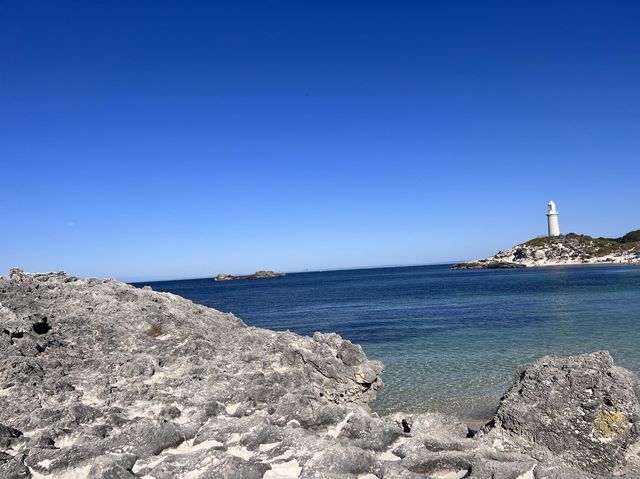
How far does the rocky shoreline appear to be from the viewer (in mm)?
7059

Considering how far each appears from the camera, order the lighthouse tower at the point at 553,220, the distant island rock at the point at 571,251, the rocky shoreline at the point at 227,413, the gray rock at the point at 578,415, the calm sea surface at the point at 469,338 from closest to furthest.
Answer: the rocky shoreline at the point at 227,413 < the gray rock at the point at 578,415 < the calm sea surface at the point at 469,338 < the distant island rock at the point at 571,251 < the lighthouse tower at the point at 553,220

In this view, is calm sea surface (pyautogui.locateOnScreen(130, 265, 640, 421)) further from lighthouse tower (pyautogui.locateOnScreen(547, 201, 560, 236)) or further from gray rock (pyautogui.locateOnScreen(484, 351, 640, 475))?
lighthouse tower (pyautogui.locateOnScreen(547, 201, 560, 236))

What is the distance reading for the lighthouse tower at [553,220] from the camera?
6324 inches

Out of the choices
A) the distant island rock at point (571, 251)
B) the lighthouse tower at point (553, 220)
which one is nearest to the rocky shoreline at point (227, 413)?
the distant island rock at point (571, 251)

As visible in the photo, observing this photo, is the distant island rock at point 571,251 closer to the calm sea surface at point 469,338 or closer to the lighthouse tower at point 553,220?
the lighthouse tower at point 553,220

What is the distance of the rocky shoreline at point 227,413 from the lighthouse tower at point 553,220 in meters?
167

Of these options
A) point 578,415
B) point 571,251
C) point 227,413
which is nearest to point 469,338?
point 578,415

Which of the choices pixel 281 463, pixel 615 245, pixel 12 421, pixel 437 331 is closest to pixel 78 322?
pixel 12 421

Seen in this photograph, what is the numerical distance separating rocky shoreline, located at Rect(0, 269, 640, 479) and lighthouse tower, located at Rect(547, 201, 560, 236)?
16685cm

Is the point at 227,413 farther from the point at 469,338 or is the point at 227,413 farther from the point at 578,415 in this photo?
the point at 469,338

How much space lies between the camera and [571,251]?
152m

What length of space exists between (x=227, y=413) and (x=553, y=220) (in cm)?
17336

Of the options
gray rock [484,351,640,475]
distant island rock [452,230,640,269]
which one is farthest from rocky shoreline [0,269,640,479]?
distant island rock [452,230,640,269]

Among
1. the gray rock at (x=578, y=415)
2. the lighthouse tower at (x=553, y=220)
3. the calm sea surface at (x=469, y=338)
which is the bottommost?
the calm sea surface at (x=469, y=338)
